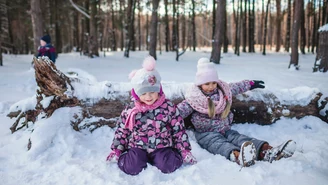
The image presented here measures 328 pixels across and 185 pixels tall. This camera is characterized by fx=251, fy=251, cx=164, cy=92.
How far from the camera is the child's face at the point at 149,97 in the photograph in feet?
8.29

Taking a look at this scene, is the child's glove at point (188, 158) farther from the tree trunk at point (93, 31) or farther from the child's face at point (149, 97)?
the tree trunk at point (93, 31)

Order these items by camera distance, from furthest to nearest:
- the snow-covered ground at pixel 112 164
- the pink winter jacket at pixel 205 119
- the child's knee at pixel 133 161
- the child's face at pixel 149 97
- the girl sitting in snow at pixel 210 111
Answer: the pink winter jacket at pixel 205 119, the girl sitting in snow at pixel 210 111, the child's face at pixel 149 97, the child's knee at pixel 133 161, the snow-covered ground at pixel 112 164

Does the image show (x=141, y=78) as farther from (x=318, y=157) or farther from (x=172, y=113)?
(x=318, y=157)

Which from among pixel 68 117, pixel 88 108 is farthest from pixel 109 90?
pixel 68 117

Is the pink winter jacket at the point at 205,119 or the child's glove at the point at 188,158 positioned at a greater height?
the pink winter jacket at the point at 205,119

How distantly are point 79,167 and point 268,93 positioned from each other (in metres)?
2.81

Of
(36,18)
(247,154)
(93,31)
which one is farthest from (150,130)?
(93,31)

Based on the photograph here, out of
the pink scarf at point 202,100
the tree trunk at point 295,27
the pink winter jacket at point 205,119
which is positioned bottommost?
the pink winter jacket at point 205,119

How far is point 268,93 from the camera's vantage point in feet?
12.3

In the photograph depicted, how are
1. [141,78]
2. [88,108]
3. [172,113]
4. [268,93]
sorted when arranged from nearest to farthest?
[141,78]
[172,113]
[88,108]
[268,93]

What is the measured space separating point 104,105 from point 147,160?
119cm

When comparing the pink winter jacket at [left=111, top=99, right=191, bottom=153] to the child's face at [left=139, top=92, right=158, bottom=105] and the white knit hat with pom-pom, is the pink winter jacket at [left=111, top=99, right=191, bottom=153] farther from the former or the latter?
the white knit hat with pom-pom

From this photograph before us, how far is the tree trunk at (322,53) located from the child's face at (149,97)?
22.5 feet

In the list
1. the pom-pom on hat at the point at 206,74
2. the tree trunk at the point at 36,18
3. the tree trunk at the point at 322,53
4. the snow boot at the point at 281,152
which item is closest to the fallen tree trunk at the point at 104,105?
the pom-pom on hat at the point at 206,74
